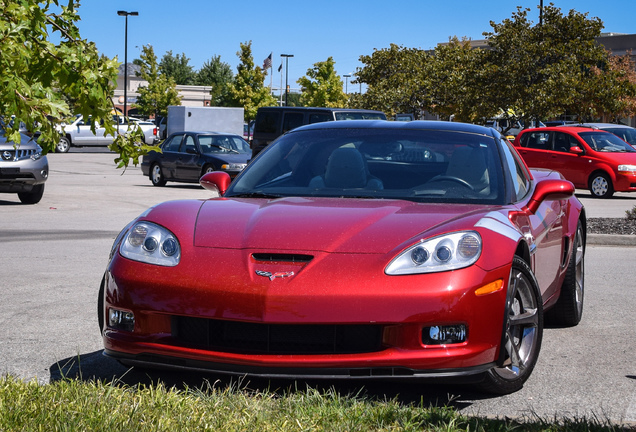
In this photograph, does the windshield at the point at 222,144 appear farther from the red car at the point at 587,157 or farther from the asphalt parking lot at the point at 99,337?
the asphalt parking lot at the point at 99,337

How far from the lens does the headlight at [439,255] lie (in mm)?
4129

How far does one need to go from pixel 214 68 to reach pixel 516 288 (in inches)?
4222

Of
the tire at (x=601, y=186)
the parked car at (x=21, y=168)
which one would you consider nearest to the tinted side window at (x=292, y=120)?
the tire at (x=601, y=186)

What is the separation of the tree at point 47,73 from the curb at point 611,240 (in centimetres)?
745

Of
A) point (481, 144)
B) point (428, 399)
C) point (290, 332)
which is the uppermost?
point (481, 144)

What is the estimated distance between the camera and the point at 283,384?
4.62 m

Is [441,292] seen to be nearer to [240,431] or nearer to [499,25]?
[240,431]

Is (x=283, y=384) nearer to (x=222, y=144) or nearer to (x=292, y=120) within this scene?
(x=292, y=120)

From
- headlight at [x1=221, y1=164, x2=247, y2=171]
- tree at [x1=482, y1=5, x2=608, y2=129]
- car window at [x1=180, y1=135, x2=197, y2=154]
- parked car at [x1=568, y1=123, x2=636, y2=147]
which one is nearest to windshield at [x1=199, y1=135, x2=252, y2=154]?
car window at [x1=180, y1=135, x2=197, y2=154]

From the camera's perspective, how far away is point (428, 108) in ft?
159

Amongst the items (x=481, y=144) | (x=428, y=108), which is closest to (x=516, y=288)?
(x=481, y=144)

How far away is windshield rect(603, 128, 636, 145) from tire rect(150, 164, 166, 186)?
12.1 meters

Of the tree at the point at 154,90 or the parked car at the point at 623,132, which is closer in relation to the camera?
the parked car at the point at 623,132

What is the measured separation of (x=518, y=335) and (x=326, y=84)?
68788mm
